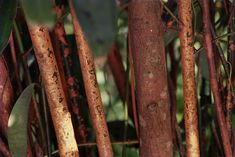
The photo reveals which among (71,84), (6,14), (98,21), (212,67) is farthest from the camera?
(71,84)

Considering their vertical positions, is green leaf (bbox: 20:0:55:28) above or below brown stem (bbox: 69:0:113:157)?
above

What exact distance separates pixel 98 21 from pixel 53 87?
0.82 ft

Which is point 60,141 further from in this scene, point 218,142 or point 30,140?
point 218,142

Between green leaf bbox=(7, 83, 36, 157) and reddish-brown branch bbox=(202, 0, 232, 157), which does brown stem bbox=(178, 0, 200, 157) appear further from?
green leaf bbox=(7, 83, 36, 157)

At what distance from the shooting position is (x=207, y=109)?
85 cm

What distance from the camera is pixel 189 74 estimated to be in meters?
0.61

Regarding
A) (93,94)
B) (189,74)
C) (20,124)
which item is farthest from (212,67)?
(20,124)

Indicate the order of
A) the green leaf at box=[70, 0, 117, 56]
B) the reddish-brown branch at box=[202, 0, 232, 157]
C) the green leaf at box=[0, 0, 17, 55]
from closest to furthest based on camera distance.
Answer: the green leaf at box=[70, 0, 117, 56] < the green leaf at box=[0, 0, 17, 55] < the reddish-brown branch at box=[202, 0, 232, 157]

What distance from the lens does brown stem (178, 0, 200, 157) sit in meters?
0.59

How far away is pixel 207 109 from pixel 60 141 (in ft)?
1.08

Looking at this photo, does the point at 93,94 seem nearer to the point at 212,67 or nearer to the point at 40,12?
the point at 212,67

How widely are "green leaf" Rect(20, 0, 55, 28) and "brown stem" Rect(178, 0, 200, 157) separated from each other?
261 mm

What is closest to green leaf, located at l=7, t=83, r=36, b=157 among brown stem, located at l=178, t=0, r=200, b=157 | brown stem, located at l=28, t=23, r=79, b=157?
brown stem, located at l=28, t=23, r=79, b=157

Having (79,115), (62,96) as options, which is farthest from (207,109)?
(62,96)
